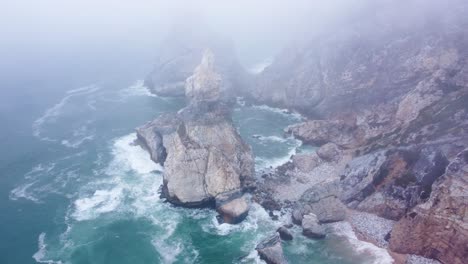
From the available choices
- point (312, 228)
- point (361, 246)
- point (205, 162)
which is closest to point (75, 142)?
point (205, 162)

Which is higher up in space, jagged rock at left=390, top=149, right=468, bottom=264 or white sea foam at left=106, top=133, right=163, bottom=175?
jagged rock at left=390, top=149, right=468, bottom=264

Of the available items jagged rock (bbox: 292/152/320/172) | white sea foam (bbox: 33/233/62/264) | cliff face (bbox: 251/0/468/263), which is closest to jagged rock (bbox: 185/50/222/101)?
cliff face (bbox: 251/0/468/263)

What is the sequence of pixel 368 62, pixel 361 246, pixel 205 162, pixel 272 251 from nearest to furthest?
1. pixel 272 251
2. pixel 361 246
3. pixel 205 162
4. pixel 368 62

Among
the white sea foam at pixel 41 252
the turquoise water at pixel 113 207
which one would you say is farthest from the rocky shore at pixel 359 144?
the white sea foam at pixel 41 252

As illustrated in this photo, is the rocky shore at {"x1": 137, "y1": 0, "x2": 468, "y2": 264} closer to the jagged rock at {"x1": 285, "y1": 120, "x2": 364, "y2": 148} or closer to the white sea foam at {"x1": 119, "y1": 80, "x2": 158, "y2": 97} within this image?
the jagged rock at {"x1": 285, "y1": 120, "x2": 364, "y2": 148}

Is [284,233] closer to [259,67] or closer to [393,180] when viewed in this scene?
[393,180]

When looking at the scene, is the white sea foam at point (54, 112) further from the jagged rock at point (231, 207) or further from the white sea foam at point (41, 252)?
the jagged rock at point (231, 207)

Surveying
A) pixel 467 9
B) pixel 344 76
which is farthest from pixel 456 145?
pixel 467 9

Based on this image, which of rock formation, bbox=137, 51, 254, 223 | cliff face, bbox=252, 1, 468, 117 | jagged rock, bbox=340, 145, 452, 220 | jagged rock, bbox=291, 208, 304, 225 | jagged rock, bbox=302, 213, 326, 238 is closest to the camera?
jagged rock, bbox=302, 213, 326, 238
